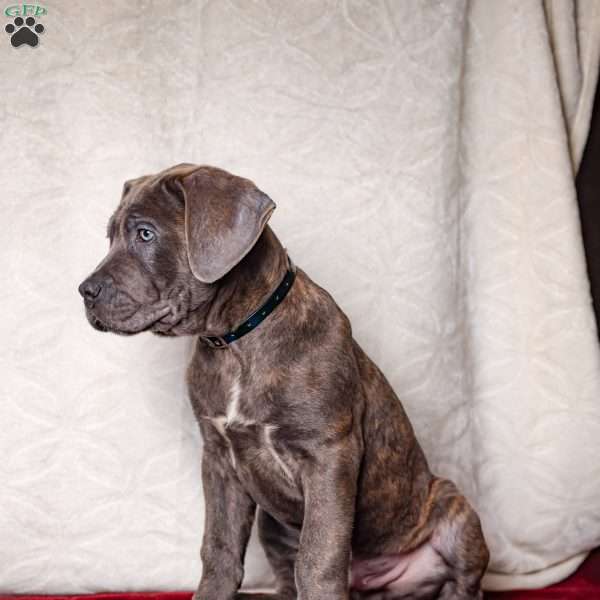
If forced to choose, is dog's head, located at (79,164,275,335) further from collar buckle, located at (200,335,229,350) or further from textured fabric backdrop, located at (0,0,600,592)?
textured fabric backdrop, located at (0,0,600,592)

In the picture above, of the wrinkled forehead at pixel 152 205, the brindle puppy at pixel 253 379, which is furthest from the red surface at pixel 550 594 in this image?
the wrinkled forehead at pixel 152 205

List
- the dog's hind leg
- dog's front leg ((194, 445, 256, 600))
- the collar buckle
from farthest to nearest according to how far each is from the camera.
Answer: the dog's hind leg < dog's front leg ((194, 445, 256, 600)) < the collar buckle

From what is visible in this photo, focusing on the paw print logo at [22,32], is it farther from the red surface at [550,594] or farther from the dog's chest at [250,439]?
the red surface at [550,594]

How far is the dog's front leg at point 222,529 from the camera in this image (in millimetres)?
2506

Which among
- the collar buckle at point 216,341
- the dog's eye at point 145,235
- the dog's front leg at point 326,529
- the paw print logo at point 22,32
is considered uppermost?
the paw print logo at point 22,32

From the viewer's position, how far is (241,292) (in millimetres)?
2291

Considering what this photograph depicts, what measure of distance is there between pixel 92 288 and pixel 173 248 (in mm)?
220

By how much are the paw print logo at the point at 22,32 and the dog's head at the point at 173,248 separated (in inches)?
40.7

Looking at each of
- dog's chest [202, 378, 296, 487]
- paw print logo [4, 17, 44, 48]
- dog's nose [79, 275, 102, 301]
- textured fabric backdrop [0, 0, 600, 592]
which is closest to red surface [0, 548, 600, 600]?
textured fabric backdrop [0, 0, 600, 592]

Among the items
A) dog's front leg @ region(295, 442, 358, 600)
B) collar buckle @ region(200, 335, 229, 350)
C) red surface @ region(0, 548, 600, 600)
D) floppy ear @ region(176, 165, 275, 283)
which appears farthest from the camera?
red surface @ region(0, 548, 600, 600)

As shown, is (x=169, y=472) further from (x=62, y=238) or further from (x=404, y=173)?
(x=404, y=173)

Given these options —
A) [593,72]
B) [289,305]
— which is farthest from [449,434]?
Answer: [593,72]

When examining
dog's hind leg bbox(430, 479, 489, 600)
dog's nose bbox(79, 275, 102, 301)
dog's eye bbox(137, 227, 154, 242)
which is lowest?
dog's hind leg bbox(430, 479, 489, 600)

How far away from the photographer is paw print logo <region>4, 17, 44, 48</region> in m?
2.97
